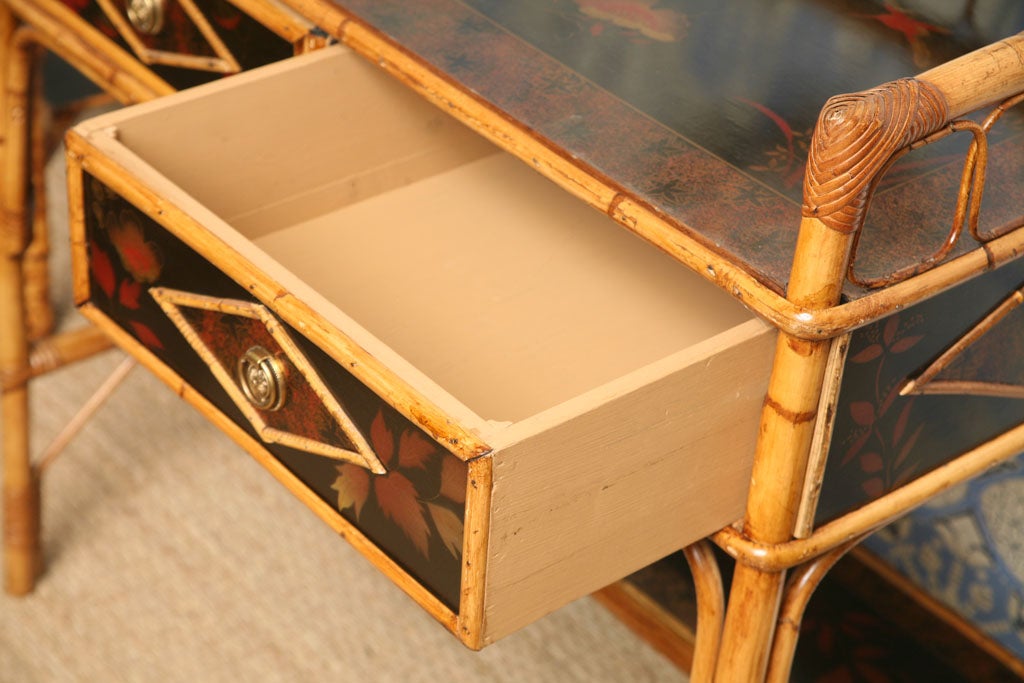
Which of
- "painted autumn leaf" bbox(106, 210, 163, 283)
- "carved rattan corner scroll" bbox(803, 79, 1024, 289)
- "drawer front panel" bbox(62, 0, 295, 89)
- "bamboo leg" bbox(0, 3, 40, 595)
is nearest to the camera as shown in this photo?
"carved rattan corner scroll" bbox(803, 79, 1024, 289)

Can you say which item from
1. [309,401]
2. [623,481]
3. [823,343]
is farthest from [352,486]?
[823,343]

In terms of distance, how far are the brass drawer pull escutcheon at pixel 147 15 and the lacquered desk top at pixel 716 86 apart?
18cm

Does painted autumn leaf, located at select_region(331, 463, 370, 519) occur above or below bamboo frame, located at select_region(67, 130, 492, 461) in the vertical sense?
below

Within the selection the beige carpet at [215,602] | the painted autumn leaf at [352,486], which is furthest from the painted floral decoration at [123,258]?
the beige carpet at [215,602]

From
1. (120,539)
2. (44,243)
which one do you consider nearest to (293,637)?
(120,539)

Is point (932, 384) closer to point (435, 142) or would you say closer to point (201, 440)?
point (435, 142)

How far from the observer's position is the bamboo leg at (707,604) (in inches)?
36.0

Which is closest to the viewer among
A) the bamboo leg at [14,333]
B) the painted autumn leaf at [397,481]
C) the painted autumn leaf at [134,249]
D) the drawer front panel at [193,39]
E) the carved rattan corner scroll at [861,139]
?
the carved rattan corner scroll at [861,139]

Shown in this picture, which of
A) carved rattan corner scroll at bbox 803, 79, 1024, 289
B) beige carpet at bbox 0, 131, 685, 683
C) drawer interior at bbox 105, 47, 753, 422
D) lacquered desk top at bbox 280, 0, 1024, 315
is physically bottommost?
beige carpet at bbox 0, 131, 685, 683

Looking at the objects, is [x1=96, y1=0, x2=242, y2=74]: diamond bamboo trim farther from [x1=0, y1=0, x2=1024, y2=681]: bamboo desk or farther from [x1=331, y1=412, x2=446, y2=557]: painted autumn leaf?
[x1=331, y1=412, x2=446, y2=557]: painted autumn leaf

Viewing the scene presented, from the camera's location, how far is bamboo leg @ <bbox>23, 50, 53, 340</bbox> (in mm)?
1652

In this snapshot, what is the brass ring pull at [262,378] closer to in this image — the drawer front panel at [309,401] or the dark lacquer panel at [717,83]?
the drawer front panel at [309,401]

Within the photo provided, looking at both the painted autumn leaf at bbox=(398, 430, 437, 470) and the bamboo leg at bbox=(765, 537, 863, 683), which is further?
the bamboo leg at bbox=(765, 537, 863, 683)

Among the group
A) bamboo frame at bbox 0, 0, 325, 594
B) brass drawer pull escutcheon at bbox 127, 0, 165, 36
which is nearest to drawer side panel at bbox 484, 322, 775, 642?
bamboo frame at bbox 0, 0, 325, 594
